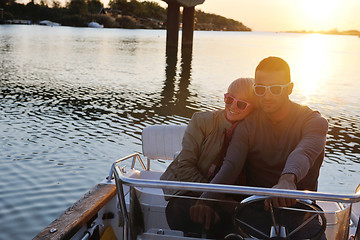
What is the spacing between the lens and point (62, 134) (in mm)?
10078

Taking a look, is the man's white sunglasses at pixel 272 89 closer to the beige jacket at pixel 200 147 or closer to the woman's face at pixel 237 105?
the woman's face at pixel 237 105

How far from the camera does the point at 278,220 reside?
7.27ft

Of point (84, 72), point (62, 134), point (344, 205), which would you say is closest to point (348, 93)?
point (84, 72)

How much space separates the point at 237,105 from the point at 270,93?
0.95 feet

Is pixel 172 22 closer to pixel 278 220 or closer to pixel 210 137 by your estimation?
pixel 210 137

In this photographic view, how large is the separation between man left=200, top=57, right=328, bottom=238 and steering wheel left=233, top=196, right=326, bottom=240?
954mm

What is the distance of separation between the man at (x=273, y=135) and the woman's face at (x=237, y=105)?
2.2 inches

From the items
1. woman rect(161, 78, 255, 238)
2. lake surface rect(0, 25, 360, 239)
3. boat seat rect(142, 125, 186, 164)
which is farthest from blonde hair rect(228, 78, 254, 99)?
lake surface rect(0, 25, 360, 239)

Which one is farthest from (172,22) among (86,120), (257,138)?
(257,138)

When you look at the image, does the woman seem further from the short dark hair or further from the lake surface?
the lake surface

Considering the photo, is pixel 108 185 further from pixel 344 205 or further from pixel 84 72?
pixel 84 72

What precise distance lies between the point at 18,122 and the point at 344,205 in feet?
32.4

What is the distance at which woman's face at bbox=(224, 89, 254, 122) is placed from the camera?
343cm

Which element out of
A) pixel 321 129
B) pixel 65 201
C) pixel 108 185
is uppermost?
pixel 321 129
